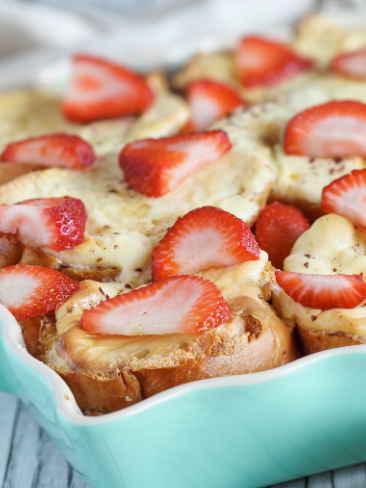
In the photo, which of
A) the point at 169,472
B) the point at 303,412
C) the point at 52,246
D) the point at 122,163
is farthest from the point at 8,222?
the point at 303,412

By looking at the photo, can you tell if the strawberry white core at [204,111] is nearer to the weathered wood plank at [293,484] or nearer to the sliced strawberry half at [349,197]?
the sliced strawberry half at [349,197]

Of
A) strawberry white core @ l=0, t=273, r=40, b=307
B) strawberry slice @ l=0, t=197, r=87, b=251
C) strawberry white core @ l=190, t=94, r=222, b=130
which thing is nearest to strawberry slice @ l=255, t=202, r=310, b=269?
strawberry slice @ l=0, t=197, r=87, b=251

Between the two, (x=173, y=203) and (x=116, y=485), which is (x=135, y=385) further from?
(x=173, y=203)

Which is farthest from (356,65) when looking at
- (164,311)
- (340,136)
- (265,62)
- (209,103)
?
(164,311)

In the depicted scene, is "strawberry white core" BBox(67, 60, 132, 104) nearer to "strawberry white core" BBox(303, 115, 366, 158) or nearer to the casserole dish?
"strawberry white core" BBox(303, 115, 366, 158)

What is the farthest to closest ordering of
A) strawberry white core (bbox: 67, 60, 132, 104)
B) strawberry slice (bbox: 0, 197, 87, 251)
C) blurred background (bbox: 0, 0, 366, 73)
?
blurred background (bbox: 0, 0, 366, 73) < strawberry white core (bbox: 67, 60, 132, 104) < strawberry slice (bbox: 0, 197, 87, 251)

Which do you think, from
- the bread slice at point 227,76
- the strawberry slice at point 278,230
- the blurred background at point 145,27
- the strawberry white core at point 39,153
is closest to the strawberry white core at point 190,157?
the strawberry slice at point 278,230
